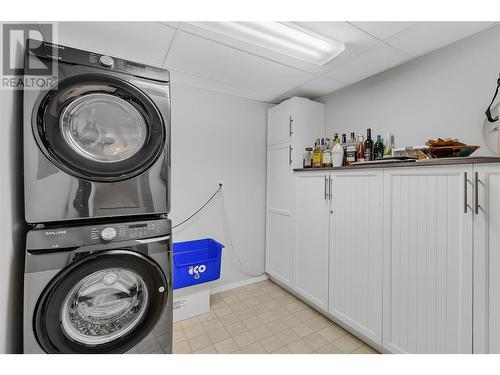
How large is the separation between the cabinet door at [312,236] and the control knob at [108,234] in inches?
62.5

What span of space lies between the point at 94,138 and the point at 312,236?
1.82 m

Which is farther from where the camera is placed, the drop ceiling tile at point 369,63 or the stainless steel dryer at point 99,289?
the drop ceiling tile at point 369,63

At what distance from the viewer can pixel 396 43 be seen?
1537 mm

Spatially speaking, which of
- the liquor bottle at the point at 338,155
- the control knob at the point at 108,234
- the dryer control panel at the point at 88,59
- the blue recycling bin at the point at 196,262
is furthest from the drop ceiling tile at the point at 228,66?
the blue recycling bin at the point at 196,262

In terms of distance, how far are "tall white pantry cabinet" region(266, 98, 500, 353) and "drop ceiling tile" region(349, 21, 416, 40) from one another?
0.86 m

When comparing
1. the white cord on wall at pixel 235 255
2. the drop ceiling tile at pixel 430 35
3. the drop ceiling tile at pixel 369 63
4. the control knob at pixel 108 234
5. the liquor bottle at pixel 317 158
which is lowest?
the white cord on wall at pixel 235 255

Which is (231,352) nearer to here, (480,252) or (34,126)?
(480,252)

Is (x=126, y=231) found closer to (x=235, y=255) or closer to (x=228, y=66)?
(x=228, y=66)

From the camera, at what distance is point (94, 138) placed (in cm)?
99

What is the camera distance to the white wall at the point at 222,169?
7.43ft

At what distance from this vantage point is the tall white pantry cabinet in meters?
1.09

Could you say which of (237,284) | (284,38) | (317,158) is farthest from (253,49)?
(237,284)

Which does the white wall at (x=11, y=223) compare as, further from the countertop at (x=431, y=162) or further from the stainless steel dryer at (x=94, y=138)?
the countertop at (x=431, y=162)

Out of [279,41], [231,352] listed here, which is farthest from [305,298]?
[279,41]
